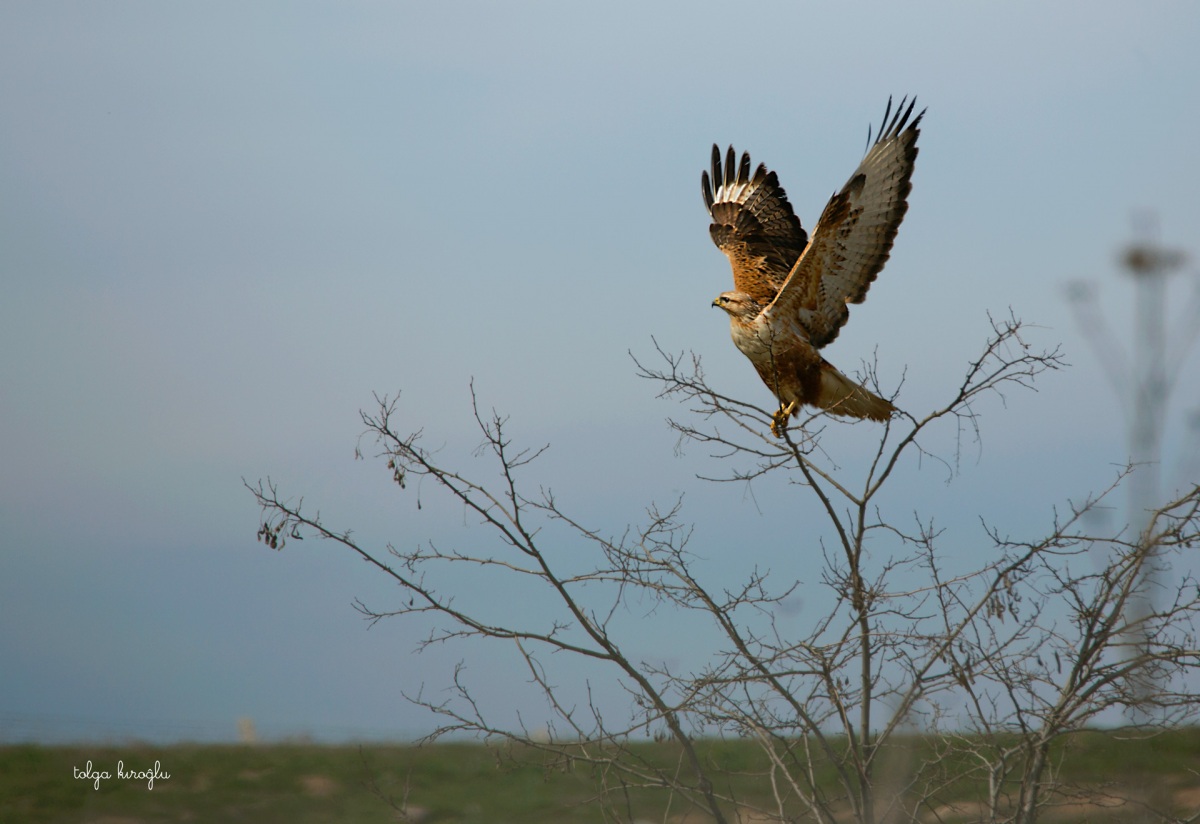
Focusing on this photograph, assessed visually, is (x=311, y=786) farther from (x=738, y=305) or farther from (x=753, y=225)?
(x=753, y=225)

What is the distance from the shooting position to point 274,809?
8.46m

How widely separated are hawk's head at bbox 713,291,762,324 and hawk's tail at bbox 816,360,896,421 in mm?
522

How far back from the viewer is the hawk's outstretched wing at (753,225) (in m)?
7.15

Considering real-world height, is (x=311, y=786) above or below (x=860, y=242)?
below

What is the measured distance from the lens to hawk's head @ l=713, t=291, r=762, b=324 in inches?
248

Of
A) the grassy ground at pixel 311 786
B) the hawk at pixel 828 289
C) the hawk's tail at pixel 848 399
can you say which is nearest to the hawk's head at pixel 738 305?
the hawk at pixel 828 289

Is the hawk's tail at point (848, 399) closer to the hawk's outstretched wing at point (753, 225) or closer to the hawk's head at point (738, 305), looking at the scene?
the hawk's head at point (738, 305)

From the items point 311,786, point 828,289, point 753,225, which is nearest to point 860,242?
point 828,289

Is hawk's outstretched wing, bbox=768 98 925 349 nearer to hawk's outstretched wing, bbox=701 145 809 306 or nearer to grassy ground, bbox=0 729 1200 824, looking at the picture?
hawk's outstretched wing, bbox=701 145 809 306

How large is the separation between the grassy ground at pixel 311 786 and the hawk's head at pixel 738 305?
143 inches

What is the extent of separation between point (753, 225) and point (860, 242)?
69.5 inches

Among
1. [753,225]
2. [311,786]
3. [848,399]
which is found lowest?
[311,786]

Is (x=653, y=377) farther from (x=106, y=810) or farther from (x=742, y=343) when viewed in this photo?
(x=106, y=810)

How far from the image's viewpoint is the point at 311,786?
8.82 m
